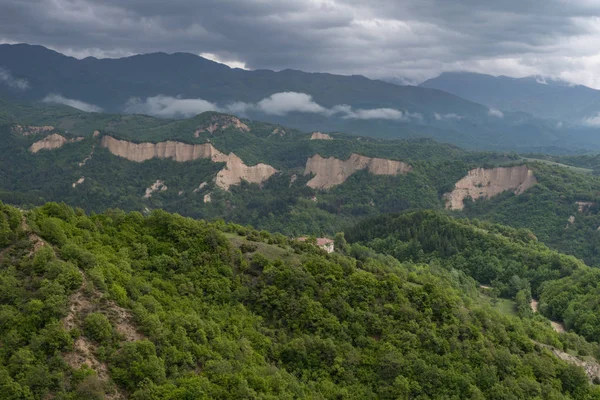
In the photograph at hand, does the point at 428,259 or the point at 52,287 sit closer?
the point at 52,287

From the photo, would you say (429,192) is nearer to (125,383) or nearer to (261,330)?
(261,330)

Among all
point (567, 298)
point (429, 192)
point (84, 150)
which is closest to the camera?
point (567, 298)

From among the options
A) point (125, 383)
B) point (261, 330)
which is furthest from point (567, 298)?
point (125, 383)

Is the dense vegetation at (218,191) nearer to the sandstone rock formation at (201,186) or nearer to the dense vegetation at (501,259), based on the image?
the sandstone rock formation at (201,186)

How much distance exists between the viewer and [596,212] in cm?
12106

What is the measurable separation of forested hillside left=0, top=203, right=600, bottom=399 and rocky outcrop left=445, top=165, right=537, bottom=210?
10612 cm

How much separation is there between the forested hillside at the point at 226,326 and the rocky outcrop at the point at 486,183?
10612 centimetres

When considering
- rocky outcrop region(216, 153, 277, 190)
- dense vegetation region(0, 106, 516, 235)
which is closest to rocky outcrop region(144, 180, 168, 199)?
dense vegetation region(0, 106, 516, 235)

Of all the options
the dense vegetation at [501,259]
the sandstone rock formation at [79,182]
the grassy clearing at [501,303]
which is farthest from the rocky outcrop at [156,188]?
the grassy clearing at [501,303]

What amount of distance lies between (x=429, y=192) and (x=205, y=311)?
12915 cm

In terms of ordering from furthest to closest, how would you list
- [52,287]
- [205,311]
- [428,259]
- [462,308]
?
1. [428,259]
2. [462,308]
3. [205,311]
4. [52,287]

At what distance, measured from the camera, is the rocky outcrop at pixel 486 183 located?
488 feet

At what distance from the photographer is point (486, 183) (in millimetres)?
156750

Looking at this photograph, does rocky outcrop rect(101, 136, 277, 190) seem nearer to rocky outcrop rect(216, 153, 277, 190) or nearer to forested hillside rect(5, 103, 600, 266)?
rocky outcrop rect(216, 153, 277, 190)
